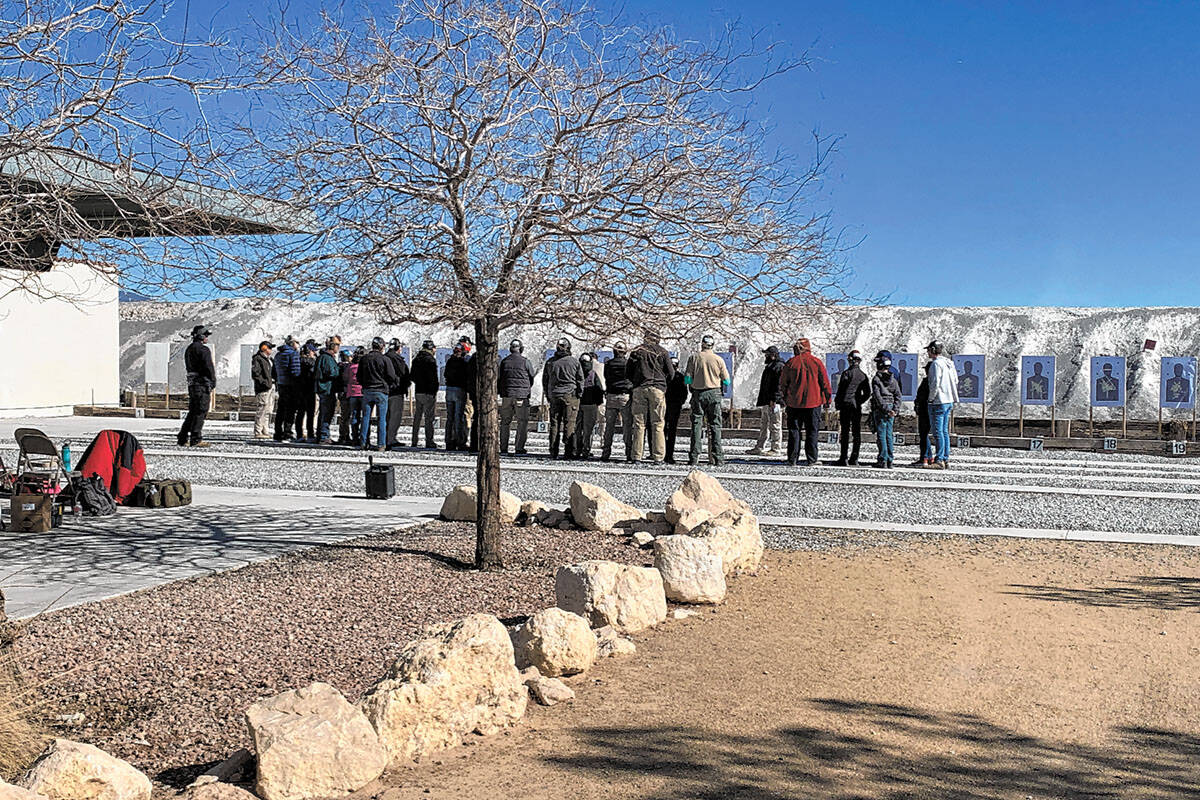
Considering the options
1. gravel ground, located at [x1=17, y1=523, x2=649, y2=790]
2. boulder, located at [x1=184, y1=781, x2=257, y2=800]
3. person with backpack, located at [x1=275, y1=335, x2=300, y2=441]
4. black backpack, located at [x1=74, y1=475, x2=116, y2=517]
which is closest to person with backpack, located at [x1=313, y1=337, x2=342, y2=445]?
person with backpack, located at [x1=275, y1=335, x2=300, y2=441]

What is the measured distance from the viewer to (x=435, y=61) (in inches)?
291

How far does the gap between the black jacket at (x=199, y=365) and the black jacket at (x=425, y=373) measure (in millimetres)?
3351

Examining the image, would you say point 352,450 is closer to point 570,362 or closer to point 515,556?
point 570,362

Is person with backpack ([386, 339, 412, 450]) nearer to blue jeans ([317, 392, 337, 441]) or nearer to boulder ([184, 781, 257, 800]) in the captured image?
blue jeans ([317, 392, 337, 441])

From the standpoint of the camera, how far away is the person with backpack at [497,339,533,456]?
17938 millimetres

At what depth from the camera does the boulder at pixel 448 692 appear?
4.39m

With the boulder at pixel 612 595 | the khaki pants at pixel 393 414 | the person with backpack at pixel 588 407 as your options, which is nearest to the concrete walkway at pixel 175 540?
the boulder at pixel 612 595

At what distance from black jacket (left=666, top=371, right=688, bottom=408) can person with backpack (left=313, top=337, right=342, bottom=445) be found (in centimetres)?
623

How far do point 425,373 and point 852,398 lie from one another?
7.13 meters

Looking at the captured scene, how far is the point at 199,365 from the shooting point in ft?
56.2

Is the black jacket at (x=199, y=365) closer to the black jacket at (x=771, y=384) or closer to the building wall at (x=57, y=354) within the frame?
the building wall at (x=57, y=354)

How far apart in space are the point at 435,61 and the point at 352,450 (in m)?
12.1

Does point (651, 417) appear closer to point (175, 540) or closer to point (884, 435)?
point (884, 435)

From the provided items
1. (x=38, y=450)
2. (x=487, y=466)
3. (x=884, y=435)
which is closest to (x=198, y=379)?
(x=38, y=450)
